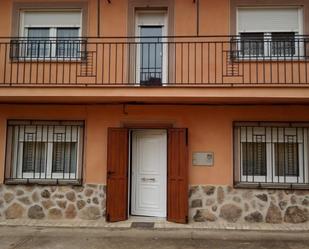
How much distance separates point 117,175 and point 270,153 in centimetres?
370

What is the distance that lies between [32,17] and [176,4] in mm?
3698

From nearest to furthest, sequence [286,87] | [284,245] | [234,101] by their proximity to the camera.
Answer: [284,245]
[286,87]
[234,101]

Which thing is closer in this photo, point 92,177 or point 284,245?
point 284,245

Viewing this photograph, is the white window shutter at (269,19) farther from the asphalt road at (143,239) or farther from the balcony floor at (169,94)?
the asphalt road at (143,239)

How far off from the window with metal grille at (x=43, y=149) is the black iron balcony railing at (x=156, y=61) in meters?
1.10

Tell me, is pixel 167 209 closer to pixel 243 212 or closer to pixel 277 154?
pixel 243 212

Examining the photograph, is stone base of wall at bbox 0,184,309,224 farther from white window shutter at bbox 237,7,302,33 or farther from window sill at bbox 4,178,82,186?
white window shutter at bbox 237,7,302,33

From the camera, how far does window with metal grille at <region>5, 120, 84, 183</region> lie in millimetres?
8383

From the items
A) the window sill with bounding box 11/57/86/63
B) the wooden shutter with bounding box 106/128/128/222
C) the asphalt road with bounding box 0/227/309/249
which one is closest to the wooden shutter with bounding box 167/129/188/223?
the asphalt road with bounding box 0/227/309/249

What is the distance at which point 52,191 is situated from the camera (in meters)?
8.15

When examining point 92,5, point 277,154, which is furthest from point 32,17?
point 277,154

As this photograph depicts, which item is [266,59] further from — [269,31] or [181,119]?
[181,119]

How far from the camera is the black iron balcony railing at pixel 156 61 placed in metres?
8.02

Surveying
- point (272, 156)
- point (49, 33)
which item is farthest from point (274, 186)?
point (49, 33)
